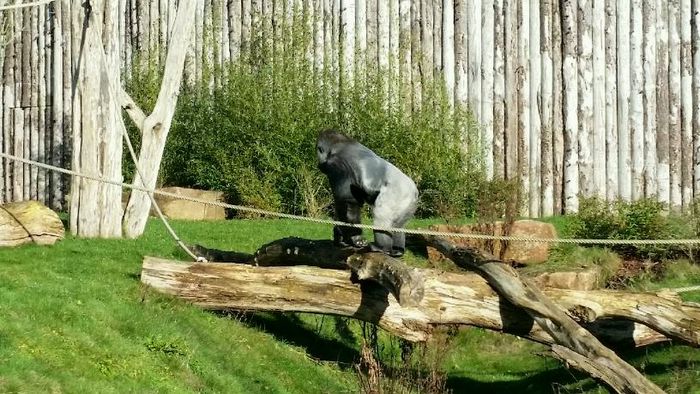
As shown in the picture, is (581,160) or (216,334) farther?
(581,160)

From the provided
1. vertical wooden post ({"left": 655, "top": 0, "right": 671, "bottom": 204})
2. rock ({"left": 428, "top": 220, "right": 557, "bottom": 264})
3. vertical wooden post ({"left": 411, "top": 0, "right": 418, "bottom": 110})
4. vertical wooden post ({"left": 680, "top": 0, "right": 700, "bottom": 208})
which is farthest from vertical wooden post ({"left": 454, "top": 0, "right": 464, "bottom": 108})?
rock ({"left": 428, "top": 220, "right": 557, "bottom": 264})

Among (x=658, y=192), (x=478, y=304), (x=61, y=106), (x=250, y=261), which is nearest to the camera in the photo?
(x=478, y=304)

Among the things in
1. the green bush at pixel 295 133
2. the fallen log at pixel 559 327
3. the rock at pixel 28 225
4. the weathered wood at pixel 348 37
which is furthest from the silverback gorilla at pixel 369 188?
the weathered wood at pixel 348 37

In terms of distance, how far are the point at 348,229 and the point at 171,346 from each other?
72.1 inches

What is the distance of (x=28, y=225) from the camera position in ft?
41.1

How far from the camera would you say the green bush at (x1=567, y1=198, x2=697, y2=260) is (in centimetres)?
1398

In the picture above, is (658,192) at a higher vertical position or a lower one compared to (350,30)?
lower

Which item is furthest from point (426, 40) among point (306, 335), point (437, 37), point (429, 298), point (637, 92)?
point (429, 298)

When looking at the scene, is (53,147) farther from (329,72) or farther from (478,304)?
(478,304)

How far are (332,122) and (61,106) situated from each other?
219 inches

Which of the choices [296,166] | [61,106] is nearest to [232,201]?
[296,166]

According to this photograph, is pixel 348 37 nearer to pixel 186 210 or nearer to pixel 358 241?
pixel 186 210

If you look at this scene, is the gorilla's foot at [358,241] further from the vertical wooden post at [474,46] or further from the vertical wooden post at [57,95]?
the vertical wooden post at [57,95]

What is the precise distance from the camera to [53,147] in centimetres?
2125
